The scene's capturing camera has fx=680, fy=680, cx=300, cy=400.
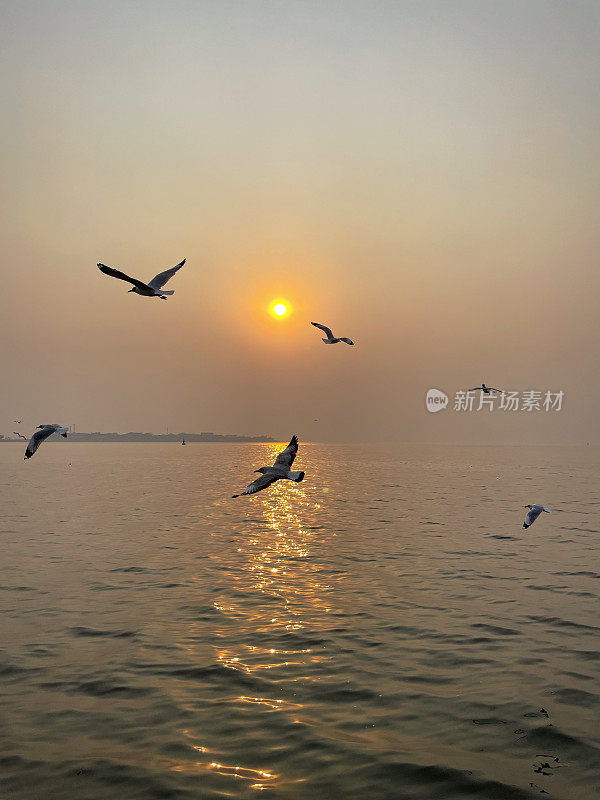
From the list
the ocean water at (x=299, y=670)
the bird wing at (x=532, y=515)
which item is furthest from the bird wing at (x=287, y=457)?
the bird wing at (x=532, y=515)

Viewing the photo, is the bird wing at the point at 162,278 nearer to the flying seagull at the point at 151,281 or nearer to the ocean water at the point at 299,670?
the flying seagull at the point at 151,281

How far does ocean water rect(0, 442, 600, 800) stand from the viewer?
9.98 meters

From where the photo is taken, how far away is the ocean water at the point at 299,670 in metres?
9.98

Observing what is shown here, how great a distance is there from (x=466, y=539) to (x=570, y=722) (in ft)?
76.7

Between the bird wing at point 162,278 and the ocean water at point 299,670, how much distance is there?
894 centimetres

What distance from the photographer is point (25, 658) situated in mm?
15062

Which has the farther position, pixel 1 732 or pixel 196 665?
pixel 196 665

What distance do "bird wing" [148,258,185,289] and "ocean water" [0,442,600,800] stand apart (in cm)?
894

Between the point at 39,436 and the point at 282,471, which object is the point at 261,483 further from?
the point at 39,436

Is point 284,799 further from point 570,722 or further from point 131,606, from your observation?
point 131,606

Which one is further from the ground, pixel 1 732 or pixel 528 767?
pixel 528 767

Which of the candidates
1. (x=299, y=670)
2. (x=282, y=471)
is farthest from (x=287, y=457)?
(x=299, y=670)

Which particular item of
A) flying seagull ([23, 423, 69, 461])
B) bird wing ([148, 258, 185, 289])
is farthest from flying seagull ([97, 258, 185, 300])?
flying seagull ([23, 423, 69, 461])

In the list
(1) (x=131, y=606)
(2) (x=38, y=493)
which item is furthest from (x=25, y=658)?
(2) (x=38, y=493)
